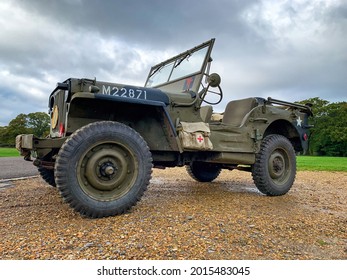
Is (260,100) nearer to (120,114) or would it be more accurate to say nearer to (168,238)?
(120,114)

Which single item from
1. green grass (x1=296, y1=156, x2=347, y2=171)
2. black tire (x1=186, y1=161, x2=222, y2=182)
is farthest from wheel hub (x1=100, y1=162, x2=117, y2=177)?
green grass (x1=296, y1=156, x2=347, y2=171)

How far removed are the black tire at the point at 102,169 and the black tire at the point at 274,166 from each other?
2289mm

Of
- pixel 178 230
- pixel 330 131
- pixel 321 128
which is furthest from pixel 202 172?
pixel 321 128

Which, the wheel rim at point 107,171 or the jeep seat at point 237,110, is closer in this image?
the wheel rim at point 107,171

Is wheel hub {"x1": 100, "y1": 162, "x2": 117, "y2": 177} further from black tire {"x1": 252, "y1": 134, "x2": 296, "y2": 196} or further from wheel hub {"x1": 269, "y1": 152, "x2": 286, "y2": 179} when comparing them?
wheel hub {"x1": 269, "y1": 152, "x2": 286, "y2": 179}

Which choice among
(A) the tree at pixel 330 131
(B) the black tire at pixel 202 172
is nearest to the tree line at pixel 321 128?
(A) the tree at pixel 330 131

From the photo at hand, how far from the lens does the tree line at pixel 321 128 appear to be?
49.1m

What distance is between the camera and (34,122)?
54.4 metres

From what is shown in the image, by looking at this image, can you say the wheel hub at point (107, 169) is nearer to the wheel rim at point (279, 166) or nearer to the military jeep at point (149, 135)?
the military jeep at point (149, 135)

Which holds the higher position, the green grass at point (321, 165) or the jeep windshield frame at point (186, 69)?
the jeep windshield frame at point (186, 69)

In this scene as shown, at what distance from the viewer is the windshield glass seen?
5.12 m

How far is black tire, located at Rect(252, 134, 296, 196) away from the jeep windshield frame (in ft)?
5.21

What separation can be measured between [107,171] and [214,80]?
221 centimetres

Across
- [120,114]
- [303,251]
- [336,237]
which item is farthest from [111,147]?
[336,237]
